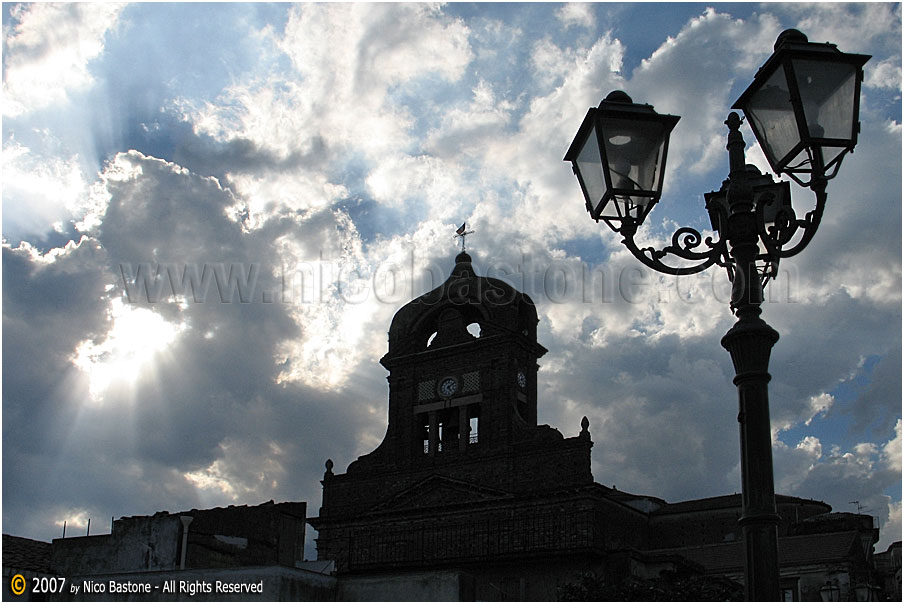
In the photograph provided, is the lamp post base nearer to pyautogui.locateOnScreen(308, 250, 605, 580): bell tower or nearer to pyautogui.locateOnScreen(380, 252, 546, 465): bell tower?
pyautogui.locateOnScreen(308, 250, 605, 580): bell tower

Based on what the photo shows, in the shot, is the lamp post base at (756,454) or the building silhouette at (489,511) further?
the building silhouette at (489,511)

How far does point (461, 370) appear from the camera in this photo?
41875mm

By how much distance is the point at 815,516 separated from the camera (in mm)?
47062

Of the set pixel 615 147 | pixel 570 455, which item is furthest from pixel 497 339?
pixel 615 147

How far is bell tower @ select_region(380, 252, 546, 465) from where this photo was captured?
133ft

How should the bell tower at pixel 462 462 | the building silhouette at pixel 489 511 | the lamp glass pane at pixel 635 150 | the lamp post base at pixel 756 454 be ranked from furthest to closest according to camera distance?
the bell tower at pixel 462 462 → the building silhouette at pixel 489 511 → the lamp glass pane at pixel 635 150 → the lamp post base at pixel 756 454

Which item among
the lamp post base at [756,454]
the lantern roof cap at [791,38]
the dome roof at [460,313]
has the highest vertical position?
the dome roof at [460,313]

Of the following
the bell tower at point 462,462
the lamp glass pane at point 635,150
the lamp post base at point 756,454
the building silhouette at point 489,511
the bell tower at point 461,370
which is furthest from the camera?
the bell tower at point 461,370

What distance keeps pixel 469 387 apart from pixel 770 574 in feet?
118

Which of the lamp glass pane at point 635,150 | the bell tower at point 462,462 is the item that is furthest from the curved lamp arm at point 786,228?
the bell tower at point 462,462

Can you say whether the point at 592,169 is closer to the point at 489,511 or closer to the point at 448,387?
the point at 489,511

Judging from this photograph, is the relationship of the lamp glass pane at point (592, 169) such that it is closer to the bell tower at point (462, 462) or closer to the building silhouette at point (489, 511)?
the building silhouette at point (489, 511)

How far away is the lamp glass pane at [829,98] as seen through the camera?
583cm

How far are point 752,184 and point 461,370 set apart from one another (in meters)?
35.3
